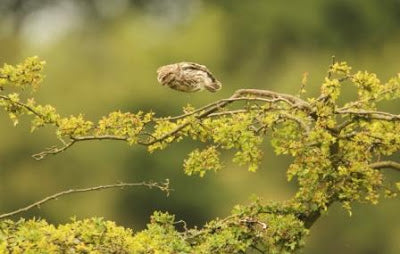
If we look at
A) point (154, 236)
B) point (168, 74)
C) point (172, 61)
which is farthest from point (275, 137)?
point (172, 61)

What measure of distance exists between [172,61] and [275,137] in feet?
63.2

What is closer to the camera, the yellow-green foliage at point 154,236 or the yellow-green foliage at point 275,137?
the yellow-green foliage at point 154,236

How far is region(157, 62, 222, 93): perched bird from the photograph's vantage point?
297 inches

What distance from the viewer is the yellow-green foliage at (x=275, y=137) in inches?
277

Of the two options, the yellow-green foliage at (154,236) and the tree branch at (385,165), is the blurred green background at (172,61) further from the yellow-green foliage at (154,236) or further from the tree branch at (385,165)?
the yellow-green foliage at (154,236)

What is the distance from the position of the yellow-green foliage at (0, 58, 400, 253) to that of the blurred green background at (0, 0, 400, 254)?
14128 mm

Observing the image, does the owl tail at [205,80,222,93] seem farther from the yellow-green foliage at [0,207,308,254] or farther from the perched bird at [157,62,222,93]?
the yellow-green foliage at [0,207,308,254]

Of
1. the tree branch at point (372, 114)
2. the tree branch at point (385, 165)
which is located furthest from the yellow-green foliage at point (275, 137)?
the tree branch at point (385, 165)

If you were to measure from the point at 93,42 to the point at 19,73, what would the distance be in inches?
863

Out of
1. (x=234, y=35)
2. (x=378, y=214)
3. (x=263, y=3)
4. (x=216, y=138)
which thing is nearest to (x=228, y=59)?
(x=234, y=35)

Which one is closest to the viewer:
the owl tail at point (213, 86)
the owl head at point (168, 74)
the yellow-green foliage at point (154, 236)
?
the yellow-green foliage at point (154, 236)

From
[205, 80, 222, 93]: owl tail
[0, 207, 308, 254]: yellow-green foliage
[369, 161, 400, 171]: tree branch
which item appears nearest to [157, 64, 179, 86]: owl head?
[205, 80, 222, 93]: owl tail

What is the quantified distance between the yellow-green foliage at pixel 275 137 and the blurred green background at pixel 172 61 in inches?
556

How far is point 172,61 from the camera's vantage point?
26.5 meters
